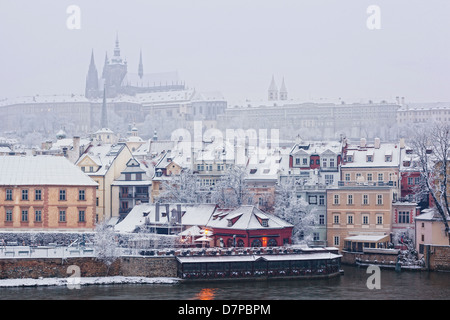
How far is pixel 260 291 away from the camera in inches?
1864

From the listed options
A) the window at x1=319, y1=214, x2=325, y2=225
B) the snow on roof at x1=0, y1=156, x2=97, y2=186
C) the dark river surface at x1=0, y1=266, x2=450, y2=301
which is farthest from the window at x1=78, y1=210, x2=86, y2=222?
the window at x1=319, y1=214, x2=325, y2=225

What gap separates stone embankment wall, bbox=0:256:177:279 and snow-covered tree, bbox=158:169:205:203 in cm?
1480

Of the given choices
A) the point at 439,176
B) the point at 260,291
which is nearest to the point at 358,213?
the point at 439,176

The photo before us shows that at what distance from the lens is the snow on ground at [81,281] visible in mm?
48688

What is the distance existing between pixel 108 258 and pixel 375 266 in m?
17.4

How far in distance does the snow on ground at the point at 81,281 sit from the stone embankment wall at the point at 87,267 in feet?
1.55

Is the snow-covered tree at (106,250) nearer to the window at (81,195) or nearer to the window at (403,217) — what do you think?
the window at (81,195)

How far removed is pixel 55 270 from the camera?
1972 inches

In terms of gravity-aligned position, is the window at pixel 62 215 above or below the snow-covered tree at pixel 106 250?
above

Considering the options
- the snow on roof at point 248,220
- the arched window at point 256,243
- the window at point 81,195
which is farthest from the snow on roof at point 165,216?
the arched window at point 256,243

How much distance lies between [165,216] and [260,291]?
15.3 meters

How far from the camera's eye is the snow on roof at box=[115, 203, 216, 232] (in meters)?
59.5
